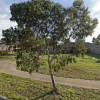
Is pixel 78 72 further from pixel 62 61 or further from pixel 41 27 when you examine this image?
pixel 41 27

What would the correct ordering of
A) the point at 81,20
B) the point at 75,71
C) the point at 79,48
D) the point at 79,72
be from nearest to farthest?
the point at 81,20, the point at 79,48, the point at 79,72, the point at 75,71

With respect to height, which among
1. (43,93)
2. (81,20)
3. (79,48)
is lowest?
(43,93)

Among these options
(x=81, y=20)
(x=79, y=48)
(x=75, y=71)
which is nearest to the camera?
(x=81, y=20)

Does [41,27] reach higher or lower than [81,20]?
lower

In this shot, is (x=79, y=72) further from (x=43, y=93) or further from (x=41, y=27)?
(x=41, y=27)

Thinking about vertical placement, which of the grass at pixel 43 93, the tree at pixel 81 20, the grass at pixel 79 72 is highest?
the tree at pixel 81 20

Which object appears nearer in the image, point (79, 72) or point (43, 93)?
point (43, 93)

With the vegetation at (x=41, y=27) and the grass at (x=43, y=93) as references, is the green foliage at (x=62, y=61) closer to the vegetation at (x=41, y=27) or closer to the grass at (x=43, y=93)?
the vegetation at (x=41, y=27)

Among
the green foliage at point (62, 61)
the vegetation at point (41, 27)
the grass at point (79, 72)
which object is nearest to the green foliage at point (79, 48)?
the vegetation at point (41, 27)

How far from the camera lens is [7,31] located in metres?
3.82

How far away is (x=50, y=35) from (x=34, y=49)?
789mm

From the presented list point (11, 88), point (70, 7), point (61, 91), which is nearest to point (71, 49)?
point (70, 7)

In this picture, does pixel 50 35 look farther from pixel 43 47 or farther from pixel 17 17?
pixel 17 17

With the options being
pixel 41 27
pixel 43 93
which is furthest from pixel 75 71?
pixel 41 27
